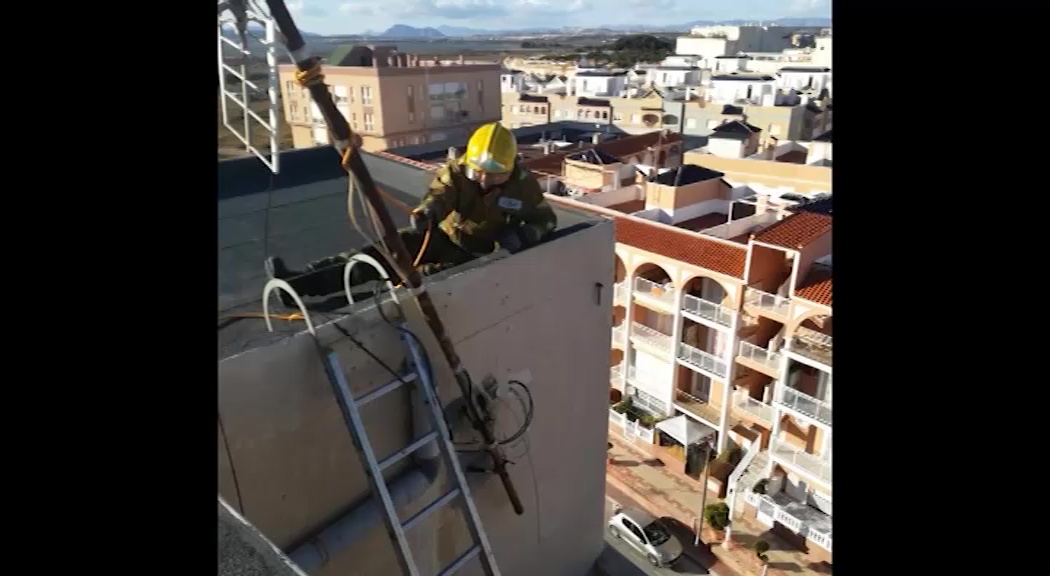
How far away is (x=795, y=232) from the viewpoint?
17016 millimetres

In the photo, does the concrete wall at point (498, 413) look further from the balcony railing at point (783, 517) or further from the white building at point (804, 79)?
the white building at point (804, 79)

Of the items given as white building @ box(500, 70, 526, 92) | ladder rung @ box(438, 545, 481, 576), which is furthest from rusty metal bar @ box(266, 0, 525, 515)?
white building @ box(500, 70, 526, 92)

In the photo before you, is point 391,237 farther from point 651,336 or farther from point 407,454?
point 651,336

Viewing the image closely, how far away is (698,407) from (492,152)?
17.4 metres

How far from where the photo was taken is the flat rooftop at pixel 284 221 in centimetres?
307

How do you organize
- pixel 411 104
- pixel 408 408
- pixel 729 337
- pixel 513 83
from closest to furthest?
1. pixel 408 408
2. pixel 729 337
3. pixel 411 104
4. pixel 513 83

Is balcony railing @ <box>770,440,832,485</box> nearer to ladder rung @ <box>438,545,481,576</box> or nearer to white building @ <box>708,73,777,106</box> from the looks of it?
ladder rung @ <box>438,545,481,576</box>

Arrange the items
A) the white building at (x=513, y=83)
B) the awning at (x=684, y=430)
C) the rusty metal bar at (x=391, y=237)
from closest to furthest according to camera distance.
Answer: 1. the rusty metal bar at (x=391, y=237)
2. the awning at (x=684, y=430)
3. the white building at (x=513, y=83)

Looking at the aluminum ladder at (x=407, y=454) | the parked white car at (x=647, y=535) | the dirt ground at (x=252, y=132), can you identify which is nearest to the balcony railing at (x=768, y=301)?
the parked white car at (x=647, y=535)

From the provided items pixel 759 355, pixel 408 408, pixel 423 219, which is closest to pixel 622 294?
pixel 759 355

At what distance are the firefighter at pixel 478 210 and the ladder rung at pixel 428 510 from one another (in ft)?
4.90
